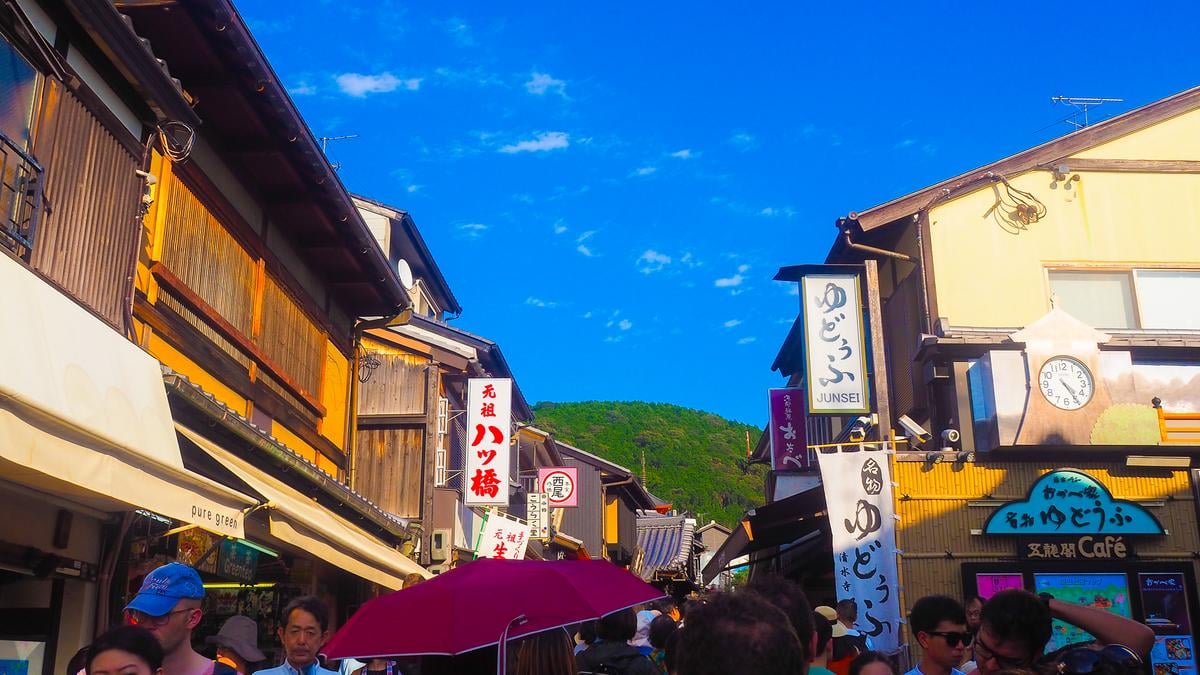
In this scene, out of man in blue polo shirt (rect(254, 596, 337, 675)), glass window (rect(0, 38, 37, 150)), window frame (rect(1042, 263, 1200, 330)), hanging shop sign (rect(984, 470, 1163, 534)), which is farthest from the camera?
window frame (rect(1042, 263, 1200, 330))

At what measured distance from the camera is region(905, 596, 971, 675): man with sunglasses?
4.84 metres

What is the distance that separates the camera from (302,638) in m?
5.48

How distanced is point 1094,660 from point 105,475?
5149mm

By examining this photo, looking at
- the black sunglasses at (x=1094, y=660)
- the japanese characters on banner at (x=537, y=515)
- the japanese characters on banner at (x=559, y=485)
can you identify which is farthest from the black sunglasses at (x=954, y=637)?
the japanese characters on banner at (x=559, y=485)

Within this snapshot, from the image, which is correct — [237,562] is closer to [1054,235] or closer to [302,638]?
[302,638]

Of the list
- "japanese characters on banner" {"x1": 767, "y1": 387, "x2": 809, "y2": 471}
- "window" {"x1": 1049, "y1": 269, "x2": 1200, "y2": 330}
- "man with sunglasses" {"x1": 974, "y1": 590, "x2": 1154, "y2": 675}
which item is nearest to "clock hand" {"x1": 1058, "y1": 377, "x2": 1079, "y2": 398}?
"window" {"x1": 1049, "y1": 269, "x2": 1200, "y2": 330}

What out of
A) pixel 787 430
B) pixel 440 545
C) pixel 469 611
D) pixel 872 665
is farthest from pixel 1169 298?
pixel 469 611

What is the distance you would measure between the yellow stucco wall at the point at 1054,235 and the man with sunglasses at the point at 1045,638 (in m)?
12.0

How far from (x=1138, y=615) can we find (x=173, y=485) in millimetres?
12897

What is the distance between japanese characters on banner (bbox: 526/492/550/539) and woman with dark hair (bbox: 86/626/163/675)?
22326 millimetres

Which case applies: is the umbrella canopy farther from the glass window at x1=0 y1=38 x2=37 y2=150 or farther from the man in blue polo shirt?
the glass window at x1=0 y1=38 x2=37 y2=150

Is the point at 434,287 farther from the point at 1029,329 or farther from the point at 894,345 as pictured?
the point at 1029,329

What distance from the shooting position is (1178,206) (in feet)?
52.6

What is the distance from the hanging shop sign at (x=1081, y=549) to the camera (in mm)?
14023
